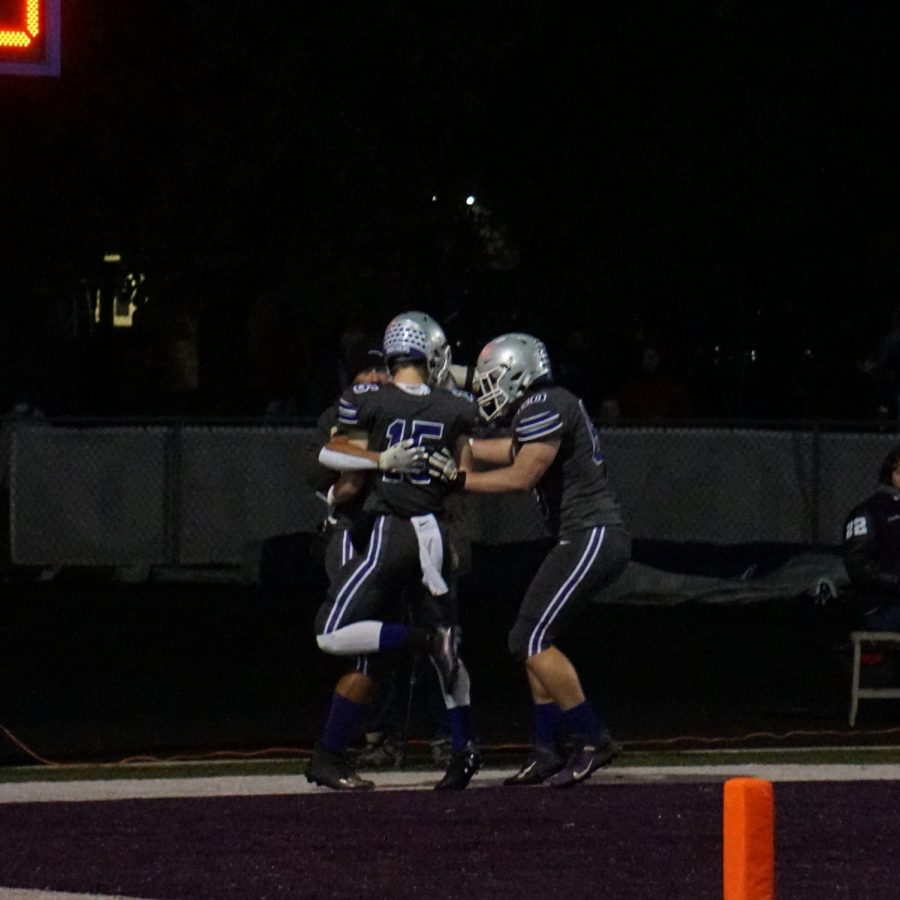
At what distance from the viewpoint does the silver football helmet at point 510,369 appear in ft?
35.6

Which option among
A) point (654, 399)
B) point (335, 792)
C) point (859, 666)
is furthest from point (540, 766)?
point (654, 399)

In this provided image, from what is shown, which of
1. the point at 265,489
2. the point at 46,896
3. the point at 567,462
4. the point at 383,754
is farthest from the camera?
the point at 265,489

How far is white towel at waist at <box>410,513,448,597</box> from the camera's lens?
1059 cm

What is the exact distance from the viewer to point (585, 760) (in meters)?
10.6

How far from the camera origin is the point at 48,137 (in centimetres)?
2720

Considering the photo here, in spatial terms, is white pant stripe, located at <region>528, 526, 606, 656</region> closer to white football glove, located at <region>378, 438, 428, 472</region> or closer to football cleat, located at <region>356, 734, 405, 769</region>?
white football glove, located at <region>378, 438, 428, 472</region>

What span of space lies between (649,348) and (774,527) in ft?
9.49

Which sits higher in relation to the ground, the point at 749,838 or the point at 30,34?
the point at 30,34

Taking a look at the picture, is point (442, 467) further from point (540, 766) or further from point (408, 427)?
point (540, 766)

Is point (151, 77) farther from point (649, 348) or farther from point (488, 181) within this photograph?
point (649, 348)

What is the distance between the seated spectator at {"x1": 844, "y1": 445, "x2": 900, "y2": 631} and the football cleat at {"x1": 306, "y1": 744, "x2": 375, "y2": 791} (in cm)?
380

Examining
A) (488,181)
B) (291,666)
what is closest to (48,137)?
(488,181)

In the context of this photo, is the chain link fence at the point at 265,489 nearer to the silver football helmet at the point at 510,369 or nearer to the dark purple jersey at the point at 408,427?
the silver football helmet at the point at 510,369

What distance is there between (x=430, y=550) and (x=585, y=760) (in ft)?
3.34
